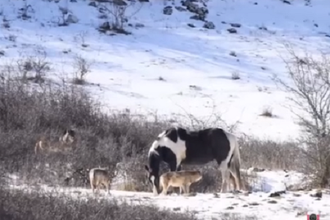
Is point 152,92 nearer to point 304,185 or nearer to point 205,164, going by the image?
point 205,164

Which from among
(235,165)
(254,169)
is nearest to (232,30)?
(254,169)

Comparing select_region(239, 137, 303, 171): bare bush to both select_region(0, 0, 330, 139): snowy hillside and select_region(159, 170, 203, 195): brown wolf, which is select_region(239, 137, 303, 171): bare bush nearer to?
select_region(159, 170, 203, 195): brown wolf

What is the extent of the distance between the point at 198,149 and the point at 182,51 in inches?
601

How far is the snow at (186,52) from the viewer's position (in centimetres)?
2230

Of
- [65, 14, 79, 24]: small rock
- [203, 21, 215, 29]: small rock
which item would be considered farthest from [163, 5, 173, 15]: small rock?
[65, 14, 79, 24]: small rock

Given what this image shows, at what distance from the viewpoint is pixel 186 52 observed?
92.1ft

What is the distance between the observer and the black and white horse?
12.9 meters

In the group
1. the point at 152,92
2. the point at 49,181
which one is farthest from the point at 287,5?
the point at 49,181

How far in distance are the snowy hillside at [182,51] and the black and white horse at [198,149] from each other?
23.2 ft

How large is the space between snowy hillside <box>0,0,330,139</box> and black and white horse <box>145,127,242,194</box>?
707 centimetres

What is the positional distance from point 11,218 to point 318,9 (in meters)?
29.0

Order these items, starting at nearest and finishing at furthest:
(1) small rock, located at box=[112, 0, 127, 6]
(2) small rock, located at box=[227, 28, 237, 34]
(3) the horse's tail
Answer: (3) the horse's tail
(2) small rock, located at box=[227, 28, 237, 34]
(1) small rock, located at box=[112, 0, 127, 6]

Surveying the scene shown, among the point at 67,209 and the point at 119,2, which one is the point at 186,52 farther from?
the point at 67,209

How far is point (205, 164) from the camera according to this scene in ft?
44.4
